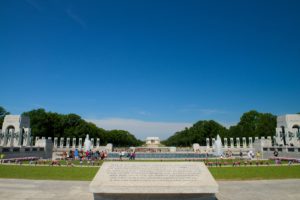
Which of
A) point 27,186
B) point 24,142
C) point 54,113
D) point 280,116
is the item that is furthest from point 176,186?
point 54,113

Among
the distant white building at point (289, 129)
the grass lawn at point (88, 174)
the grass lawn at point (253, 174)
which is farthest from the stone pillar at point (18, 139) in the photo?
the distant white building at point (289, 129)

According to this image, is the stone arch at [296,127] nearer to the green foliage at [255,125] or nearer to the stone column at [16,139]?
the green foliage at [255,125]

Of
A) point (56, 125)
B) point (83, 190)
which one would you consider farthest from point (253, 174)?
point (56, 125)

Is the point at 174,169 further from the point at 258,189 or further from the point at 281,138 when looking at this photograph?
the point at 281,138

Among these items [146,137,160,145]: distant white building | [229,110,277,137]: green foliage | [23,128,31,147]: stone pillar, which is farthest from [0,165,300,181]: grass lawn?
[146,137,160,145]: distant white building

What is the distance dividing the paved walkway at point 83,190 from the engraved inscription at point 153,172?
2.35m

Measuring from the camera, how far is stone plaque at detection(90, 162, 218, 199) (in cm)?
A: 848

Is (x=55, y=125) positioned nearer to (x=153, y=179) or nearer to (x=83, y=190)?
(x=83, y=190)

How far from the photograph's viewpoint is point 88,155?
3428cm

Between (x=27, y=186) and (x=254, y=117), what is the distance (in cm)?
9478

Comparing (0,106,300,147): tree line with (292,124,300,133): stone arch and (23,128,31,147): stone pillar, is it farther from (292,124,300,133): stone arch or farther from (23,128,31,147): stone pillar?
(23,128,31,147): stone pillar

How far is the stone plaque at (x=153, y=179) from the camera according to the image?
848 cm

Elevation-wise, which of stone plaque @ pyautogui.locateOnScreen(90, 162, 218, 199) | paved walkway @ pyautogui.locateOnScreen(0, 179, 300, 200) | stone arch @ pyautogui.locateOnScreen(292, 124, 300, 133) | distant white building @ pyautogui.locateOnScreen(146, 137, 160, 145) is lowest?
distant white building @ pyautogui.locateOnScreen(146, 137, 160, 145)

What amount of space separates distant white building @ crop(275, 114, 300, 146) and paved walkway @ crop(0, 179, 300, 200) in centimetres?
3823
